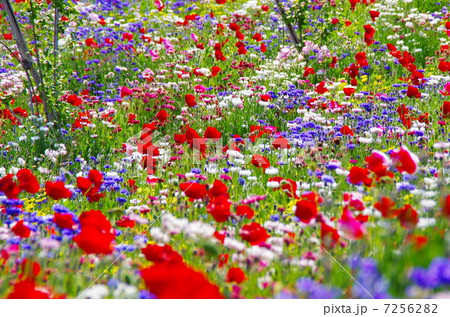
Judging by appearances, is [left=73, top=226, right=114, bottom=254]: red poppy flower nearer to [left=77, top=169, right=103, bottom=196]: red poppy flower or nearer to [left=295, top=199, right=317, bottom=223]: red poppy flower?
[left=295, top=199, right=317, bottom=223]: red poppy flower

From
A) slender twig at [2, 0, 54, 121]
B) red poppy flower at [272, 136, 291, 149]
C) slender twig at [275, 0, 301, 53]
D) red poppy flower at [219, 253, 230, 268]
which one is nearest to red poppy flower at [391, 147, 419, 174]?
red poppy flower at [219, 253, 230, 268]

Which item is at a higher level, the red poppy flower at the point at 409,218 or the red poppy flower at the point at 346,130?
the red poppy flower at the point at 409,218

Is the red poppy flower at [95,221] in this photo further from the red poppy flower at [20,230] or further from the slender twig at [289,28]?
the slender twig at [289,28]

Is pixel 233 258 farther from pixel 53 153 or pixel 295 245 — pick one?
pixel 53 153

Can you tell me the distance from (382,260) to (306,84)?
157 inches

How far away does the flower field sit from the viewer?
183 cm

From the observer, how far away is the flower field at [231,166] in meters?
1.83

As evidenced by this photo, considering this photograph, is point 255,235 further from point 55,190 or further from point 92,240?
point 55,190

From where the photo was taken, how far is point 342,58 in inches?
257

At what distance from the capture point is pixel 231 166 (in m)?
3.66

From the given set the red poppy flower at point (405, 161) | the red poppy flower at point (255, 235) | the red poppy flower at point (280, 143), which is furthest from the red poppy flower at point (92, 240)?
the red poppy flower at point (280, 143)

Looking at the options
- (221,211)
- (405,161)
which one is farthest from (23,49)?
(405,161)

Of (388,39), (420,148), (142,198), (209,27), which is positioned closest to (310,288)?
(142,198)

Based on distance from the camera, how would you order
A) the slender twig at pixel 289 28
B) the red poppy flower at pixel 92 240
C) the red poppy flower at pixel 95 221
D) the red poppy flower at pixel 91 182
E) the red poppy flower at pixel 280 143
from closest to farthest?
the red poppy flower at pixel 92 240, the red poppy flower at pixel 95 221, the red poppy flower at pixel 91 182, the red poppy flower at pixel 280 143, the slender twig at pixel 289 28
